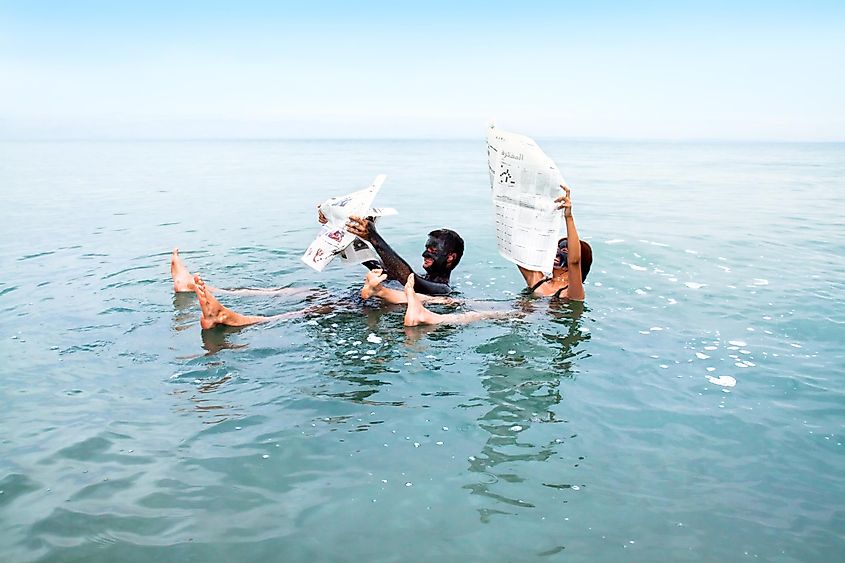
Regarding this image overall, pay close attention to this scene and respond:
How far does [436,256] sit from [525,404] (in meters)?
3.19

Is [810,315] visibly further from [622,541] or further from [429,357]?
[622,541]

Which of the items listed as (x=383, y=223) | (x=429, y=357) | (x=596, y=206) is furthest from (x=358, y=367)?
(x=596, y=206)

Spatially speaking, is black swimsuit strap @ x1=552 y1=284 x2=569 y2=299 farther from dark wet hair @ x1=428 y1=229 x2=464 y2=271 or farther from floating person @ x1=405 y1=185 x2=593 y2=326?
dark wet hair @ x1=428 y1=229 x2=464 y2=271

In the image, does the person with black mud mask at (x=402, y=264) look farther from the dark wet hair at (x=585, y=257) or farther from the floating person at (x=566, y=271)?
the dark wet hair at (x=585, y=257)

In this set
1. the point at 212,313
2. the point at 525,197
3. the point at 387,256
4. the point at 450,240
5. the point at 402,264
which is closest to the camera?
the point at 212,313

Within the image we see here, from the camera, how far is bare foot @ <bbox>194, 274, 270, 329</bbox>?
6.50 metres

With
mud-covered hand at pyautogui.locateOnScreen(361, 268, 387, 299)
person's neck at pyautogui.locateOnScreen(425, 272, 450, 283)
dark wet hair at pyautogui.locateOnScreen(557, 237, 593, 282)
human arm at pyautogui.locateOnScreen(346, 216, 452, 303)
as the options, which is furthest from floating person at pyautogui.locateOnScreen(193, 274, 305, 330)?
dark wet hair at pyautogui.locateOnScreen(557, 237, 593, 282)

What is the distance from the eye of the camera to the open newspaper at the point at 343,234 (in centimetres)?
728

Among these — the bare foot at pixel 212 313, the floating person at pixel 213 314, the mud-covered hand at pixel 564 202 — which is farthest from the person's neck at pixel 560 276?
the bare foot at pixel 212 313

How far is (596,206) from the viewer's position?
19250 mm

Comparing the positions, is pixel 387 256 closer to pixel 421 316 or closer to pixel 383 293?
pixel 383 293

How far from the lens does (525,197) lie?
23.8 feet

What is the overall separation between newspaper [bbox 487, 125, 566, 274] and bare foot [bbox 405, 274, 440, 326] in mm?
1279

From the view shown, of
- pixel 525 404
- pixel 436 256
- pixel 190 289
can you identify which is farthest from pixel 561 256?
pixel 190 289
